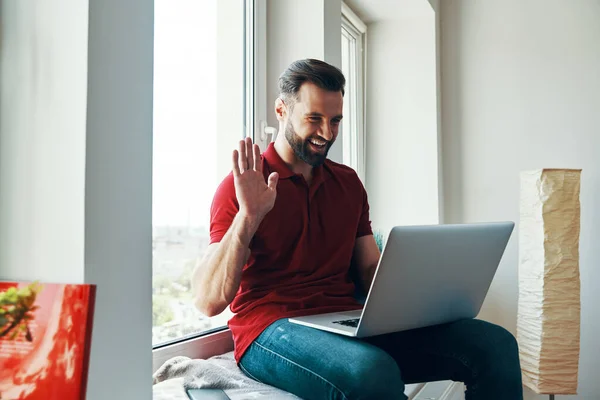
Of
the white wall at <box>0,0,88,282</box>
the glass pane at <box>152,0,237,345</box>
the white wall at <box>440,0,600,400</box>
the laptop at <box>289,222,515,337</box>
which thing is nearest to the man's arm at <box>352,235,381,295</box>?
the laptop at <box>289,222,515,337</box>

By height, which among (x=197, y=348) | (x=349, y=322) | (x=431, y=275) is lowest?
(x=197, y=348)

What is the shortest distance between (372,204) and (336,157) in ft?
4.17

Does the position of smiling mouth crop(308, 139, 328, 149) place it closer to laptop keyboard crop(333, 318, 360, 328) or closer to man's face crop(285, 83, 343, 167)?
man's face crop(285, 83, 343, 167)

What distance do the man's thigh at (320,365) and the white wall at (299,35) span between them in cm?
82

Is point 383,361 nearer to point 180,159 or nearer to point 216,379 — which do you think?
point 216,379

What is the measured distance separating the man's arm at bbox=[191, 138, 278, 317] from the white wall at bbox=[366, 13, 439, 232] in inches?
75.7

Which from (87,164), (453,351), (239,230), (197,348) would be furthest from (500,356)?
(87,164)

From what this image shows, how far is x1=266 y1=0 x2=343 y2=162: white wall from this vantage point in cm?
185

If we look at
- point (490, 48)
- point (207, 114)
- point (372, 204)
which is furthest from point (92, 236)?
point (490, 48)

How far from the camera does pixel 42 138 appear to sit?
80 cm

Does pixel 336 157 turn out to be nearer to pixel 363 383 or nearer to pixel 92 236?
pixel 363 383

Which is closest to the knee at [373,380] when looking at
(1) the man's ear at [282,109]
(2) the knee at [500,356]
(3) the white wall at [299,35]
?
(2) the knee at [500,356]

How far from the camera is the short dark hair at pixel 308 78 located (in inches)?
56.7

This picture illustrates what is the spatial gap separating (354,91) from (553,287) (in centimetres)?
143
